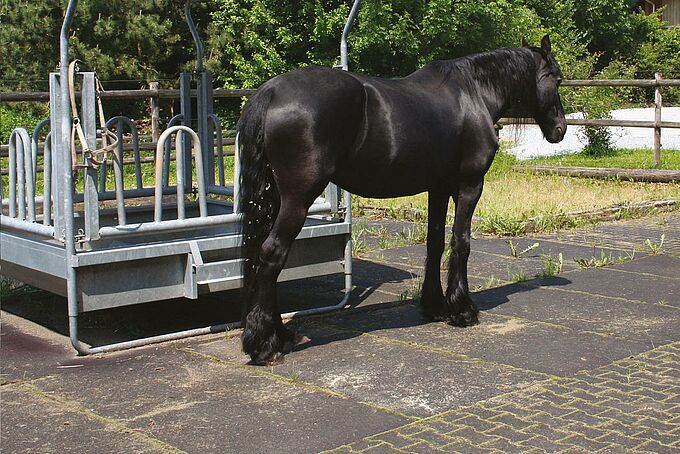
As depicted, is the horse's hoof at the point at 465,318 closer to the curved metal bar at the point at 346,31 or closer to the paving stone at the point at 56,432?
the curved metal bar at the point at 346,31

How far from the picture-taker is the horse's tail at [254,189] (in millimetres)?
5477

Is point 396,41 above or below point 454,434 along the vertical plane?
above

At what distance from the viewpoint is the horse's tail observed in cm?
548

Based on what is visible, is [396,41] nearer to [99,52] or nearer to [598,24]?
[99,52]

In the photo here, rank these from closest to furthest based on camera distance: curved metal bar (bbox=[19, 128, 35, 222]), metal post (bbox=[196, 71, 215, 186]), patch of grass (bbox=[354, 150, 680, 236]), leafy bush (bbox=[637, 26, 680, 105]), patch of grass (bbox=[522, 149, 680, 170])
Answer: curved metal bar (bbox=[19, 128, 35, 222]), metal post (bbox=[196, 71, 215, 186]), patch of grass (bbox=[354, 150, 680, 236]), patch of grass (bbox=[522, 149, 680, 170]), leafy bush (bbox=[637, 26, 680, 105])

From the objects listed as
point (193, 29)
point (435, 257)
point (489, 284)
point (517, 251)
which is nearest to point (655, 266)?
point (517, 251)

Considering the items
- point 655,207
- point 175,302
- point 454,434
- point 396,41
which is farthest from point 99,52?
point 454,434

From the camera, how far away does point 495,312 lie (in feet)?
22.3

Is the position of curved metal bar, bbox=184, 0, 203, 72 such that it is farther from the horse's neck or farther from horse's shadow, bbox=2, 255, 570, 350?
the horse's neck

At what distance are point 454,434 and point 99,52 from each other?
19.0 meters

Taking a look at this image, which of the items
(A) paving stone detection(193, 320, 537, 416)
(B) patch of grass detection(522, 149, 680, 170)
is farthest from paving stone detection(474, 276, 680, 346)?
(B) patch of grass detection(522, 149, 680, 170)

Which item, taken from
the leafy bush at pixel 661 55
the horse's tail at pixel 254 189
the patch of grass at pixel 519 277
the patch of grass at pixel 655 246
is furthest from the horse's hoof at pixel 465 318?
the leafy bush at pixel 661 55

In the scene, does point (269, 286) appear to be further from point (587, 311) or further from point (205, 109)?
point (205, 109)

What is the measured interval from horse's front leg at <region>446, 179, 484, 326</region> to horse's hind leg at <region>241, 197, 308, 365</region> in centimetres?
131
